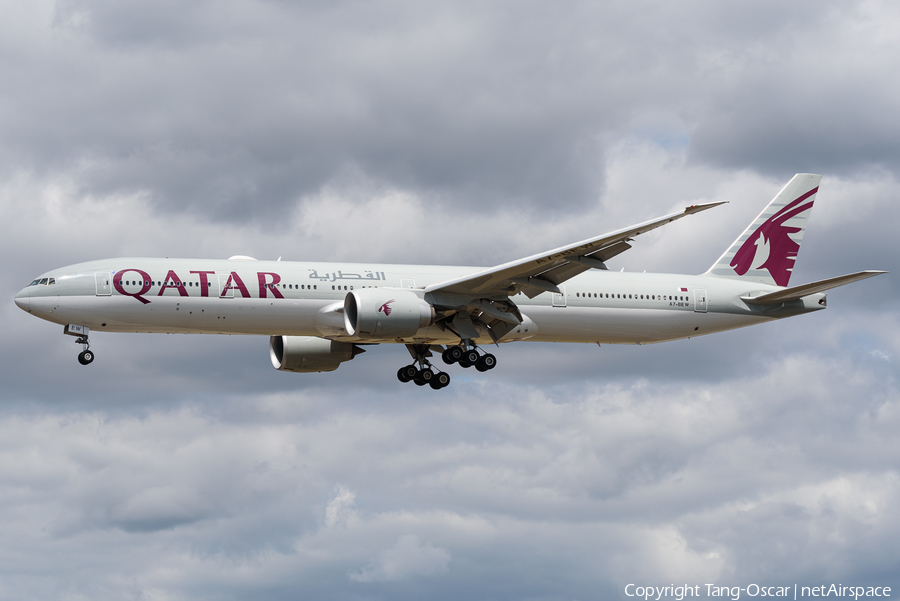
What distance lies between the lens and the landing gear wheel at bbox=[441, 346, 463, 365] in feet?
149

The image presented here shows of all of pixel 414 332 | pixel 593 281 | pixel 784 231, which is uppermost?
pixel 784 231

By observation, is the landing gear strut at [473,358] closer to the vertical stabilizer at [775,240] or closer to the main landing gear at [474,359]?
the main landing gear at [474,359]

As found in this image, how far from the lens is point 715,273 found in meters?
50.1

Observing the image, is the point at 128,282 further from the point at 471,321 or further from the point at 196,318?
the point at 471,321

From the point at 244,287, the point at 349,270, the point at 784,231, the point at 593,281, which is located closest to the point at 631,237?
the point at 593,281

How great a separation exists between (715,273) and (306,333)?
19844 millimetres

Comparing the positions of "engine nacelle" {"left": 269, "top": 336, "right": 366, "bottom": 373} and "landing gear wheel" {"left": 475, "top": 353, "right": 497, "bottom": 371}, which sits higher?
"engine nacelle" {"left": 269, "top": 336, "right": 366, "bottom": 373}

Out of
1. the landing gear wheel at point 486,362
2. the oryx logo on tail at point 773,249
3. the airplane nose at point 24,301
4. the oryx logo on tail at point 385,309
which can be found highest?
the oryx logo on tail at point 773,249

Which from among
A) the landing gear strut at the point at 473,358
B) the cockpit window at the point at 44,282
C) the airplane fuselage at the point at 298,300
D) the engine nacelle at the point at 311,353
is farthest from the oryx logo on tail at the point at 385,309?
the cockpit window at the point at 44,282

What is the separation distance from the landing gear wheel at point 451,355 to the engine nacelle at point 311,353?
17.6 ft

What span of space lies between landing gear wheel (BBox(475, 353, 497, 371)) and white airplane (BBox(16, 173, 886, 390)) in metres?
0.06

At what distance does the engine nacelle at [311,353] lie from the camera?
49.4 meters

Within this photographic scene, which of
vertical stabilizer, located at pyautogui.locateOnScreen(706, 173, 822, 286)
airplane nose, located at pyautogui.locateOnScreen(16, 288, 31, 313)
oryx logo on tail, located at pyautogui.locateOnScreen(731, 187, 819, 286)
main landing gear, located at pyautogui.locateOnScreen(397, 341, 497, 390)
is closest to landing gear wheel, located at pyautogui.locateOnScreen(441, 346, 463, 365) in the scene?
main landing gear, located at pyautogui.locateOnScreen(397, 341, 497, 390)

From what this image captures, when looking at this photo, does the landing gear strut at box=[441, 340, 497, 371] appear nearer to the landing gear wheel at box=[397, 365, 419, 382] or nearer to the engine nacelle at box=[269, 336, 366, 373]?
the landing gear wheel at box=[397, 365, 419, 382]
